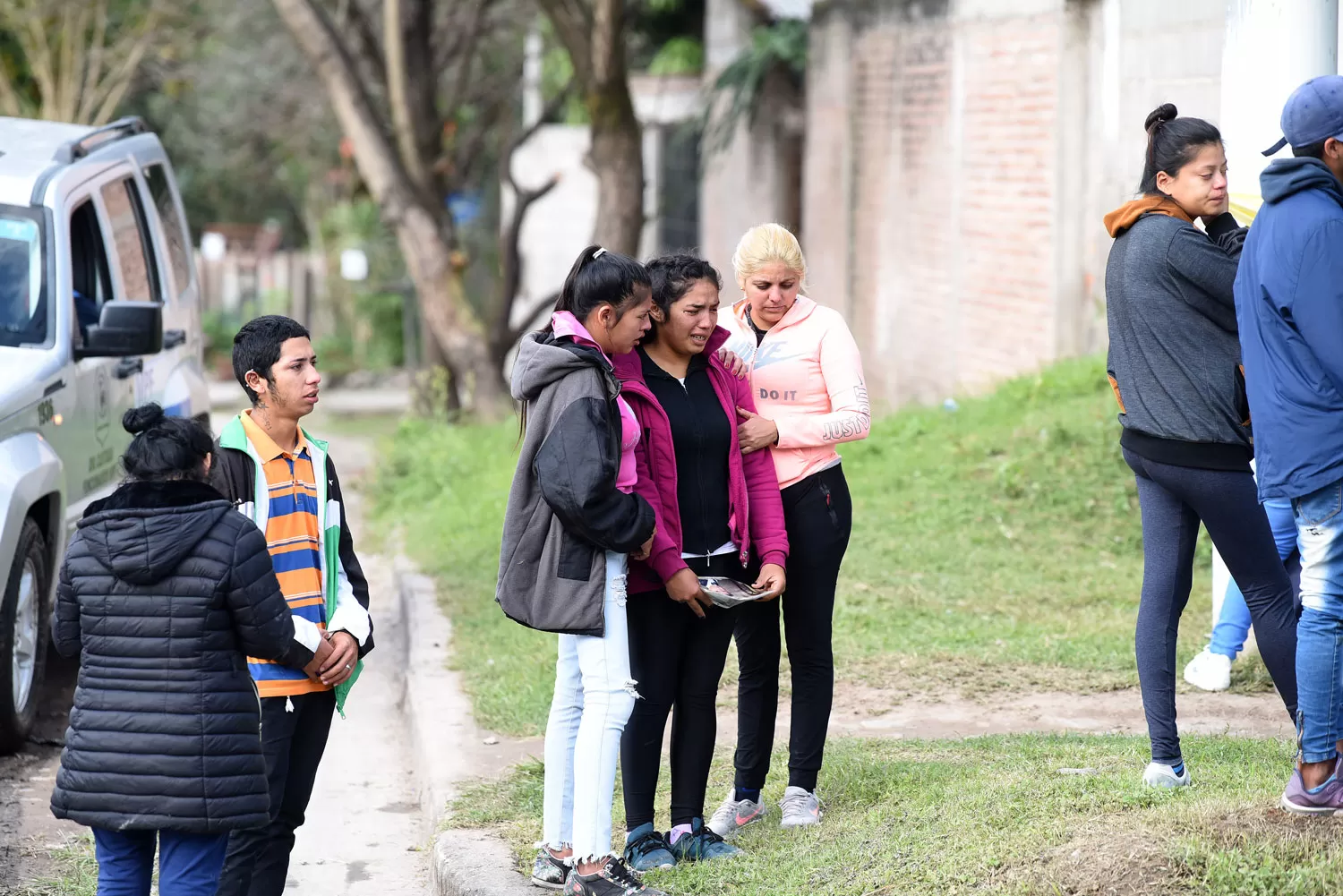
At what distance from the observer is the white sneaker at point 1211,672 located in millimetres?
6145

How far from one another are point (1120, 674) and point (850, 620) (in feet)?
4.28

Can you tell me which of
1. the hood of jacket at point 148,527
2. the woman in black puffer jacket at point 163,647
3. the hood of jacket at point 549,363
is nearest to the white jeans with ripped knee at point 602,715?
the hood of jacket at point 549,363

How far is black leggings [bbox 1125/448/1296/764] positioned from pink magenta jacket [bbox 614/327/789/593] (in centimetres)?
99

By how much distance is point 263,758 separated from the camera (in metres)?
3.59

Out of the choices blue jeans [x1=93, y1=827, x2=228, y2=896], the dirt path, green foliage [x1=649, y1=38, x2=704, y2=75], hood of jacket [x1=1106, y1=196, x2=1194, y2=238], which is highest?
green foliage [x1=649, y1=38, x2=704, y2=75]

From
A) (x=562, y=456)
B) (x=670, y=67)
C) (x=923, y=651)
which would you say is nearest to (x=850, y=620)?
(x=923, y=651)

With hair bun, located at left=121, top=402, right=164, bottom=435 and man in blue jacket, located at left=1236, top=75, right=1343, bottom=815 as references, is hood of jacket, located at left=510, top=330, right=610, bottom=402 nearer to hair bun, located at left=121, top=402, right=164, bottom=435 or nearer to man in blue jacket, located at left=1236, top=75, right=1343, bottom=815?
hair bun, located at left=121, top=402, right=164, bottom=435

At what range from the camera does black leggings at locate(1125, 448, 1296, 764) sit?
4211 mm

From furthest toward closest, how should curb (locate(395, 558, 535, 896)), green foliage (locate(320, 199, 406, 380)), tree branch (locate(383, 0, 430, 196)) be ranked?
green foliage (locate(320, 199, 406, 380)) < tree branch (locate(383, 0, 430, 196)) < curb (locate(395, 558, 535, 896))

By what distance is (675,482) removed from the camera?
13.9 feet

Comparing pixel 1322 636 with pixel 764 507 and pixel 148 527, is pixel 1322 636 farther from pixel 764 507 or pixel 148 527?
pixel 148 527

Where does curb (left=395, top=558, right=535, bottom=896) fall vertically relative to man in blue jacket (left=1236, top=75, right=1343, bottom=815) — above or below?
below

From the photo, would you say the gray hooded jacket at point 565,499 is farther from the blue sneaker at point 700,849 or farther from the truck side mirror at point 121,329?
the truck side mirror at point 121,329

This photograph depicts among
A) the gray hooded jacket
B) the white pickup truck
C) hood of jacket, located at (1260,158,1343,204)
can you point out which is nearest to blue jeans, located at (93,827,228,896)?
the gray hooded jacket
